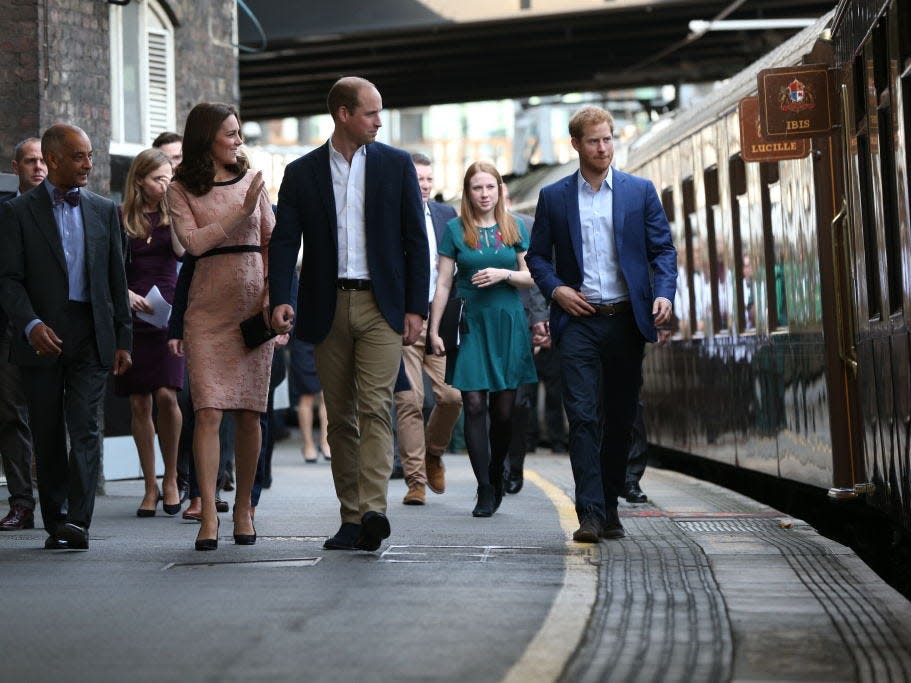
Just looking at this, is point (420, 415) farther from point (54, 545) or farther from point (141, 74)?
point (141, 74)

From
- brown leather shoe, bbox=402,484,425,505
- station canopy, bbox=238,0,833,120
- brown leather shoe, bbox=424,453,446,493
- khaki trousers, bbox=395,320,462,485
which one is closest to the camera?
brown leather shoe, bbox=402,484,425,505

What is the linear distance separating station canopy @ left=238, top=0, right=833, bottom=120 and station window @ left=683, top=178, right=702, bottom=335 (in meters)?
9.66

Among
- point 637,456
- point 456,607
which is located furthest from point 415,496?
point 456,607

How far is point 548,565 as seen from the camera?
25.5 ft

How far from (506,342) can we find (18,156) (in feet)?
9.41

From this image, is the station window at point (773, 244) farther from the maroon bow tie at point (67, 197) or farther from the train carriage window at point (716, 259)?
the maroon bow tie at point (67, 197)

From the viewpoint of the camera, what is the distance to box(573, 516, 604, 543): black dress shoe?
8742mm

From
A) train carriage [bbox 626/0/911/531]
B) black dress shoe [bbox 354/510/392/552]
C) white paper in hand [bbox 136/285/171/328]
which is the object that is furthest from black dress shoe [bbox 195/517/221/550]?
train carriage [bbox 626/0/911/531]

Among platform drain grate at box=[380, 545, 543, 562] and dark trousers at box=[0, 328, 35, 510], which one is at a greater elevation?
dark trousers at box=[0, 328, 35, 510]

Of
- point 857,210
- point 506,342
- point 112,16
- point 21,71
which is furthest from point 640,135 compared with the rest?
point 857,210

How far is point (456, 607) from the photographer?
644 centimetres

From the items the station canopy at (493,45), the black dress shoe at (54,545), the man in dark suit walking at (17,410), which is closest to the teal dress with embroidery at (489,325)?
the man in dark suit walking at (17,410)

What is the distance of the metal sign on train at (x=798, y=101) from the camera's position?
10.0 meters

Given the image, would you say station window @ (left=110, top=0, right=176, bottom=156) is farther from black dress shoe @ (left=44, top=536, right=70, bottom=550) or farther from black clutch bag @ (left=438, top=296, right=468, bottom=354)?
black dress shoe @ (left=44, top=536, right=70, bottom=550)
